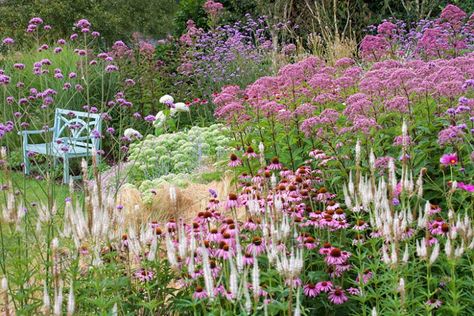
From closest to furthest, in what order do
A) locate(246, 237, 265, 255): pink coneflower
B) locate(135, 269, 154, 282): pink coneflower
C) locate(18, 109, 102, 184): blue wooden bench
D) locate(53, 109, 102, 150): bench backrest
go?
locate(246, 237, 265, 255): pink coneflower
locate(135, 269, 154, 282): pink coneflower
locate(18, 109, 102, 184): blue wooden bench
locate(53, 109, 102, 150): bench backrest

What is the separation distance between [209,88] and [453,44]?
3.74 meters

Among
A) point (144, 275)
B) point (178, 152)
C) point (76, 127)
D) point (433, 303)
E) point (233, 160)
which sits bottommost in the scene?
point (178, 152)

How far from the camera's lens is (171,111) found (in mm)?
8812

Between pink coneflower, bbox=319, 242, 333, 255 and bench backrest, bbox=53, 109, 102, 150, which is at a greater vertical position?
pink coneflower, bbox=319, 242, 333, 255

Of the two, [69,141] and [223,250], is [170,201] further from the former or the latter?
[223,250]

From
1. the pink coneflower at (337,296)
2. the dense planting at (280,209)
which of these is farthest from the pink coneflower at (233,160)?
the pink coneflower at (337,296)

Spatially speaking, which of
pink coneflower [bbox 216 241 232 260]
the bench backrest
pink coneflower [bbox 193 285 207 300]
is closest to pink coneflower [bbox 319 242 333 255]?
pink coneflower [bbox 216 241 232 260]

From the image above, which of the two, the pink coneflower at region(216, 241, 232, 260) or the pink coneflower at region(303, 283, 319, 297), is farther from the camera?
the pink coneflower at region(303, 283, 319, 297)

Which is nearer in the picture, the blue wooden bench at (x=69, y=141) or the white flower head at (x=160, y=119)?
the blue wooden bench at (x=69, y=141)

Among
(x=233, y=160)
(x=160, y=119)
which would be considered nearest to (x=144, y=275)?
(x=233, y=160)

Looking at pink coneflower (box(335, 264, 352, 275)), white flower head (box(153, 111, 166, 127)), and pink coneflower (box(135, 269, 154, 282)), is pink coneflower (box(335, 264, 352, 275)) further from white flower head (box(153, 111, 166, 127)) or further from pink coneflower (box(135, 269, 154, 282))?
white flower head (box(153, 111, 166, 127))

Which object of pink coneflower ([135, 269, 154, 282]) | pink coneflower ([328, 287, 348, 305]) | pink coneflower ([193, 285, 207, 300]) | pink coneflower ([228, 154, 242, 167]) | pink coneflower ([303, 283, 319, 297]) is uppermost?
pink coneflower ([228, 154, 242, 167])

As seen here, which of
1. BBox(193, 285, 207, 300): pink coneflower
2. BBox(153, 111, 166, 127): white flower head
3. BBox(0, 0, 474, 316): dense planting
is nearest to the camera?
BBox(0, 0, 474, 316): dense planting

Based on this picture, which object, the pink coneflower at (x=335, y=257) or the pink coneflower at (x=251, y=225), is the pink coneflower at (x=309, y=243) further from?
the pink coneflower at (x=251, y=225)
